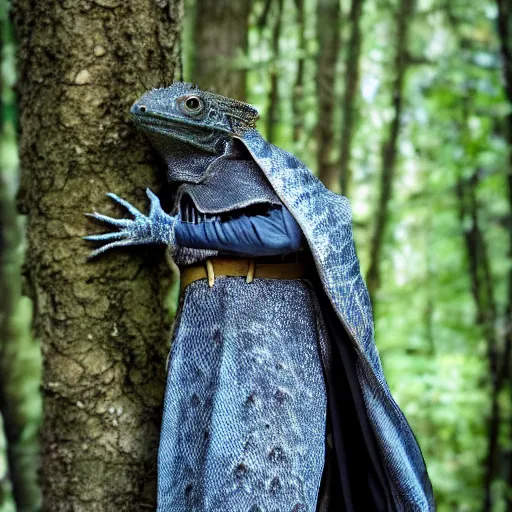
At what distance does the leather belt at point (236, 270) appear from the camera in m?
2.89

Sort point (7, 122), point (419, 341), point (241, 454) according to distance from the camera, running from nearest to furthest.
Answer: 1. point (241, 454)
2. point (7, 122)
3. point (419, 341)

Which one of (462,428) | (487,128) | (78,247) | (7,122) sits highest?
(487,128)

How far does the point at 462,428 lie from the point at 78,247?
10199 millimetres

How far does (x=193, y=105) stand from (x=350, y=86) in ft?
19.3

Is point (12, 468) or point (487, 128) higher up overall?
point (487, 128)

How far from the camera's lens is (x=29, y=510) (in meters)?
3.60

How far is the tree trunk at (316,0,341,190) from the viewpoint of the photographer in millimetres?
8047

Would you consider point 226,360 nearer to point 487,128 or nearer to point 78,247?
point 78,247

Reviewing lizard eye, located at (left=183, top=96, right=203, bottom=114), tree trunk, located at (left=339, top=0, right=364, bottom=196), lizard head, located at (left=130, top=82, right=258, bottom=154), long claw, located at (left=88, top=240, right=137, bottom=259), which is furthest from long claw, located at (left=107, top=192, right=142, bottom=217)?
tree trunk, located at (left=339, top=0, right=364, bottom=196)

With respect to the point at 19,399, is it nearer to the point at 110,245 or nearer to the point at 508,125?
the point at 110,245

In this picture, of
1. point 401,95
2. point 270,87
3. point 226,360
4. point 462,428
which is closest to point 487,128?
point 401,95

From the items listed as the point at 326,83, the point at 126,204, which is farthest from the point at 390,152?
the point at 126,204

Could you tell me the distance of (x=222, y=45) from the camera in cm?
625

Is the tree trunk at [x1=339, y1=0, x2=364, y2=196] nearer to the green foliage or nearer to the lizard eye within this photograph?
the green foliage
